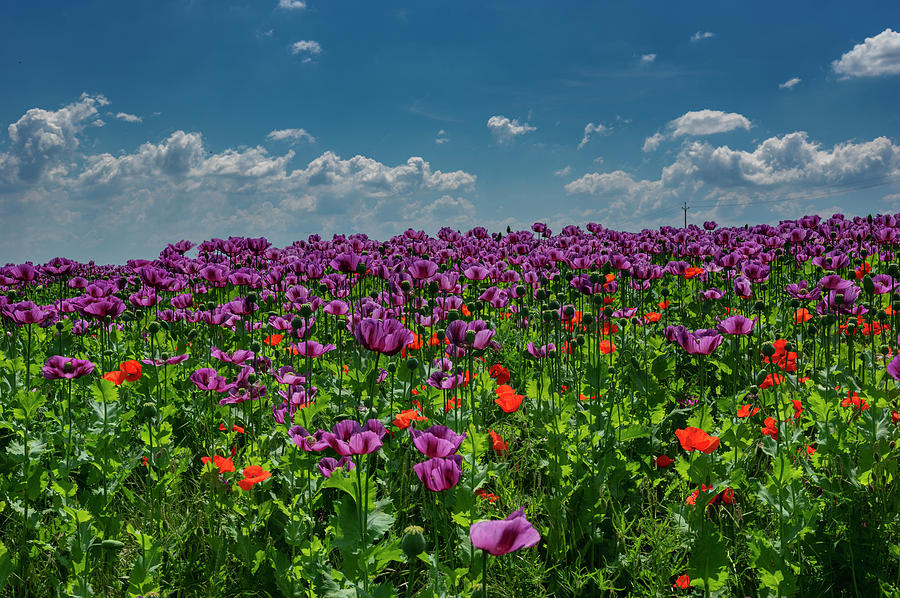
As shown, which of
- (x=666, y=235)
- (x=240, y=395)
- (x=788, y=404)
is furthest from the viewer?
(x=666, y=235)

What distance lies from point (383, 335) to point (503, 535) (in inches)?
49.3

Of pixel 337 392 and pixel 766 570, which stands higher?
pixel 337 392

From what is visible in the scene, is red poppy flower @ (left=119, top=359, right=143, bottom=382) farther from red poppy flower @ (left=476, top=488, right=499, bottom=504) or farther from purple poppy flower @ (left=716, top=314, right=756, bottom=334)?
purple poppy flower @ (left=716, top=314, right=756, bottom=334)

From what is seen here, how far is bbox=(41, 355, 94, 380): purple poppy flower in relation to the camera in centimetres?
364

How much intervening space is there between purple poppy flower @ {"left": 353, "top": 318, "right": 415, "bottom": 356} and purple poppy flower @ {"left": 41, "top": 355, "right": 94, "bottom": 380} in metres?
2.07

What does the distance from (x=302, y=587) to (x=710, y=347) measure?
7.95 ft

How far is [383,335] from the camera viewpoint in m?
2.64

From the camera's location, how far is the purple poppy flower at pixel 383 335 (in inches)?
103

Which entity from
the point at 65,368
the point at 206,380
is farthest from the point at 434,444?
the point at 65,368

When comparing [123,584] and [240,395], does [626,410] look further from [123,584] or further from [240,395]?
[123,584]

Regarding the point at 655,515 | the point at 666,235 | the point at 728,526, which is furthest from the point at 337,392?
the point at 666,235

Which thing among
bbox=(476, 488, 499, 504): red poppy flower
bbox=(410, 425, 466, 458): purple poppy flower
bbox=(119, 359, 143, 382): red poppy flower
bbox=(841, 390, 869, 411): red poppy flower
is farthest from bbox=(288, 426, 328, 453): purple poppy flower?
bbox=(841, 390, 869, 411): red poppy flower

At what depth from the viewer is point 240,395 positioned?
165 inches

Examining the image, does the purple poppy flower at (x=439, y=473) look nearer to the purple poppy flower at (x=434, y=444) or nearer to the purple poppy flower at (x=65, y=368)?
the purple poppy flower at (x=434, y=444)
